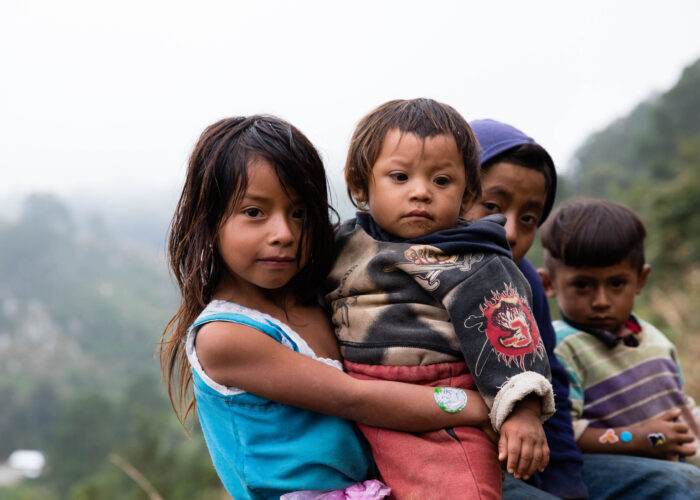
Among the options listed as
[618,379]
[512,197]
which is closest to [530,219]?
[512,197]

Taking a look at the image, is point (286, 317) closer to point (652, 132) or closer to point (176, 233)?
point (176, 233)

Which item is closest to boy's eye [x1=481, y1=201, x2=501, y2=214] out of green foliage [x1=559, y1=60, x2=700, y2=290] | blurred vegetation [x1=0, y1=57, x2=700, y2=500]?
blurred vegetation [x1=0, y1=57, x2=700, y2=500]

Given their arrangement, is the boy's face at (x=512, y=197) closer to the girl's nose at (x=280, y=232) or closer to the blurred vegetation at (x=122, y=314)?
the girl's nose at (x=280, y=232)

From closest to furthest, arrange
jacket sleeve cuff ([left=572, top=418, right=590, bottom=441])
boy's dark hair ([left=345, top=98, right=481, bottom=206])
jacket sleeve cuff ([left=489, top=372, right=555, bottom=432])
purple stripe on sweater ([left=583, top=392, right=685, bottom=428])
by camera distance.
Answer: jacket sleeve cuff ([left=489, top=372, right=555, bottom=432]) < boy's dark hair ([left=345, top=98, right=481, bottom=206]) < jacket sleeve cuff ([left=572, top=418, right=590, bottom=441]) < purple stripe on sweater ([left=583, top=392, right=685, bottom=428])

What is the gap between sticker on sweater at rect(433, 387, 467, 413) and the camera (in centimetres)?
161

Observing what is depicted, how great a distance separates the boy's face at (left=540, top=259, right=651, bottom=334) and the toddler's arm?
40 cm

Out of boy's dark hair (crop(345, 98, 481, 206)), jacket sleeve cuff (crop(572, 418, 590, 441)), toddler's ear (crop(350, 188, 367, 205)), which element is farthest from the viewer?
jacket sleeve cuff (crop(572, 418, 590, 441))

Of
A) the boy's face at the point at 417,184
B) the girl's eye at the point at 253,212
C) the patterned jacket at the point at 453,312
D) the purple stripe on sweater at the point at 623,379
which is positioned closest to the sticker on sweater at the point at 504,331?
the patterned jacket at the point at 453,312

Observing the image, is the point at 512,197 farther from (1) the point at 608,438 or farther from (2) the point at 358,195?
(1) the point at 608,438

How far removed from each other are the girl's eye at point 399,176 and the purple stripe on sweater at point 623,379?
1234 millimetres

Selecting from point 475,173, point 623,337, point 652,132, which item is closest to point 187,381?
point 475,173

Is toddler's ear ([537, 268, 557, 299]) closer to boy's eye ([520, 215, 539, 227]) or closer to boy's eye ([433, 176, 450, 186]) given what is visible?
boy's eye ([520, 215, 539, 227])

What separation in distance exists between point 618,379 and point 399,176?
1289mm

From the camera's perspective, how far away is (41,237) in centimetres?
9250
